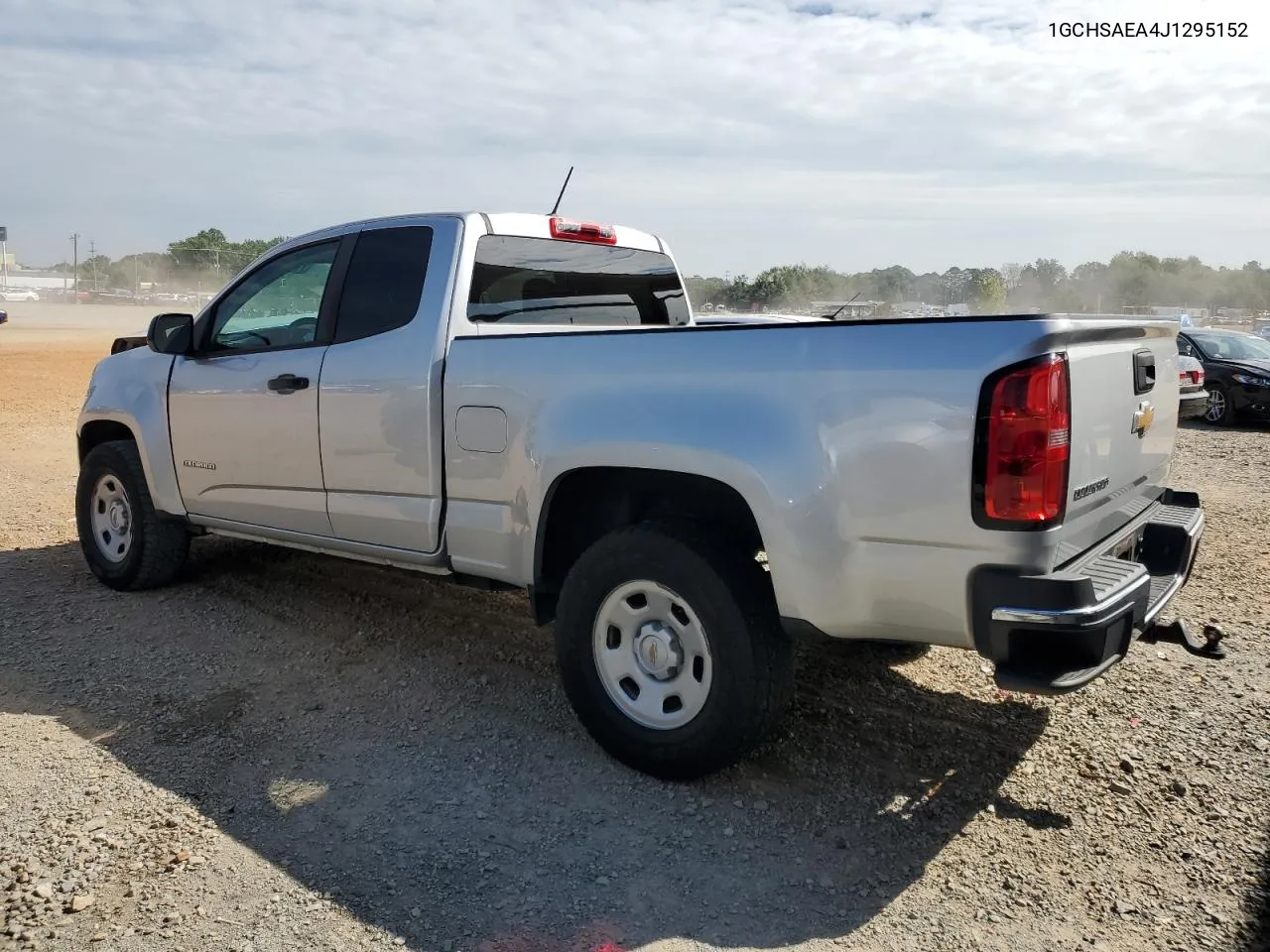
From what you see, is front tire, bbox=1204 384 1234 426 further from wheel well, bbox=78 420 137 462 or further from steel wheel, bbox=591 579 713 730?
wheel well, bbox=78 420 137 462

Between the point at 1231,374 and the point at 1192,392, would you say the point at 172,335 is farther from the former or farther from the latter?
the point at 1231,374

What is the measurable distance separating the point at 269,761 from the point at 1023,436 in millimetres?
2885

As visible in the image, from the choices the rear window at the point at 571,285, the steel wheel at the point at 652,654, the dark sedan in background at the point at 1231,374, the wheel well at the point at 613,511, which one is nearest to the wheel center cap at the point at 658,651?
the steel wheel at the point at 652,654

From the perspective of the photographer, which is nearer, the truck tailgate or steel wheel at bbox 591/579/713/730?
the truck tailgate

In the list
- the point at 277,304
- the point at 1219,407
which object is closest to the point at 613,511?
the point at 277,304

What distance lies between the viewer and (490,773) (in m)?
3.81

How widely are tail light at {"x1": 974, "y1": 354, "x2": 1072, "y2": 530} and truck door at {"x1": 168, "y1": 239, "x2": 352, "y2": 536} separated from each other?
3.03m

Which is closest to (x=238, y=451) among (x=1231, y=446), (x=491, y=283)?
(x=491, y=283)

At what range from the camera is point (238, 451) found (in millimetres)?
5148

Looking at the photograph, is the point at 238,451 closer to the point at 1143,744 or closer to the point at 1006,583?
the point at 1006,583

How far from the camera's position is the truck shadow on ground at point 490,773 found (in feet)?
10.0

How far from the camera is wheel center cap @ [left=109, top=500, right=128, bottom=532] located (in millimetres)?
5980

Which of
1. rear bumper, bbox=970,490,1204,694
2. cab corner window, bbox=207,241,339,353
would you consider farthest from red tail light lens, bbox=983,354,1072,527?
cab corner window, bbox=207,241,339,353

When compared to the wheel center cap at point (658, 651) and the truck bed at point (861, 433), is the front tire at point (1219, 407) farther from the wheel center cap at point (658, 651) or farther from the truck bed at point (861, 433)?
the wheel center cap at point (658, 651)
